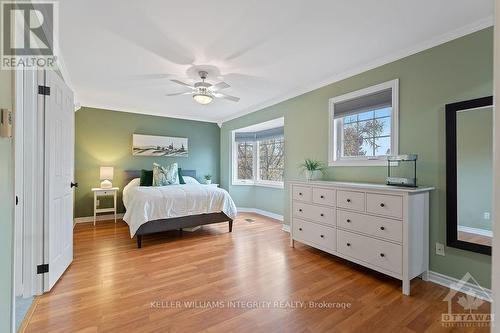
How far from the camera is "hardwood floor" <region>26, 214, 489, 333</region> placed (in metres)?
1.74

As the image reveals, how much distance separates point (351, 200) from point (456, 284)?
1.17 m

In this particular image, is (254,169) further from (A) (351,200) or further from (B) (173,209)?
(A) (351,200)

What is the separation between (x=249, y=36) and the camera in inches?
91.9

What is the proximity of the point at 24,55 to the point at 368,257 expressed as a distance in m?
3.42

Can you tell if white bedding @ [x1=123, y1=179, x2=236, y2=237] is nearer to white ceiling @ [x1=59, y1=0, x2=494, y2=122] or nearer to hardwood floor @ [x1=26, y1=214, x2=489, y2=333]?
hardwood floor @ [x1=26, y1=214, x2=489, y2=333]

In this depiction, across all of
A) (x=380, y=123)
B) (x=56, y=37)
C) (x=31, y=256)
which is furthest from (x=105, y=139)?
(x=380, y=123)

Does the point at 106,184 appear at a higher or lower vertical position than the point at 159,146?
lower

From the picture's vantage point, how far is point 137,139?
206 inches

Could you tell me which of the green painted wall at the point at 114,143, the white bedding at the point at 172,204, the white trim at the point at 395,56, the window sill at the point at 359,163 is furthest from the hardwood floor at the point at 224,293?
the white trim at the point at 395,56

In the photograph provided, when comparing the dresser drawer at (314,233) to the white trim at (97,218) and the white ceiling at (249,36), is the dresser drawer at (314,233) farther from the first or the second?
the white trim at (97,218)

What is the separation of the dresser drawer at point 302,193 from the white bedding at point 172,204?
123cm

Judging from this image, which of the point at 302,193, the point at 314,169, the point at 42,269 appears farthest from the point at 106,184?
the point at 314,169

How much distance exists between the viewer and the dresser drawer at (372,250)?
2229 mm

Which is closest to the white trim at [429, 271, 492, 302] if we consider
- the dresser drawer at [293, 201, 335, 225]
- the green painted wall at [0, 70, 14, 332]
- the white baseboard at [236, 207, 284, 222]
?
the dresser drawer at [293, 201, 335, 225]
